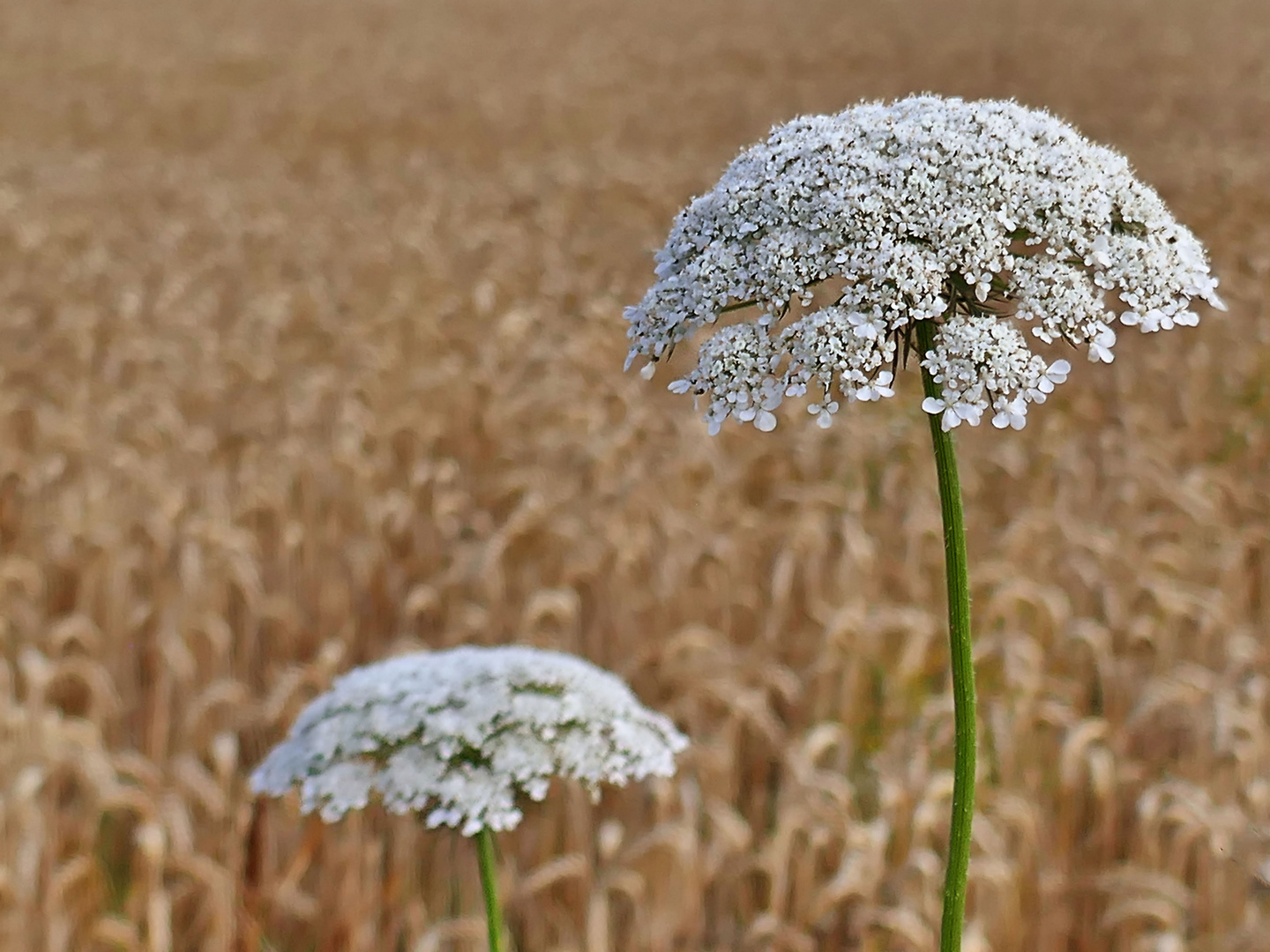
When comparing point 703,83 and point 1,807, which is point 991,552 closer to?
point 1,807

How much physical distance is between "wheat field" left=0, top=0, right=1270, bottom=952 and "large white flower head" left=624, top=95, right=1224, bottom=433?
2.62 m

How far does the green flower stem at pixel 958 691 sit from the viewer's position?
58.3 inches

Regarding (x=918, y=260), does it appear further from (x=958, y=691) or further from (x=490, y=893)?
(x=490, y=893)

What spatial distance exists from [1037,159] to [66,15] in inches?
1627

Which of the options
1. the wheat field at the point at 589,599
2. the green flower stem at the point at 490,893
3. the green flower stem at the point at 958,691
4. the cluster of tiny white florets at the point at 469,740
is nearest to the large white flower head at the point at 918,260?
the green flower stem at the point at 958,691

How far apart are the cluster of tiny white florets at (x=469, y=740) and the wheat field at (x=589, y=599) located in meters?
1.64

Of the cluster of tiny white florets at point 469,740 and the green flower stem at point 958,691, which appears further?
the cluster of tiny white florets at point 469,740

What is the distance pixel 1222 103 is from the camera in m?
22.3

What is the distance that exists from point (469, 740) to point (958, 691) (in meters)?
0.93

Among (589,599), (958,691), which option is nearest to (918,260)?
(958,691)

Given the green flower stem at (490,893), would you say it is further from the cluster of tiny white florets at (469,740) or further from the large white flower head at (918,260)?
the large white flower head at (918,260)

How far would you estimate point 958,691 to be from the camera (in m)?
1.51

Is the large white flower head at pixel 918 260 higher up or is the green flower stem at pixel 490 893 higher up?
the large white flower head at pixel 918 260

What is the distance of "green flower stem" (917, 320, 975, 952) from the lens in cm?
148
